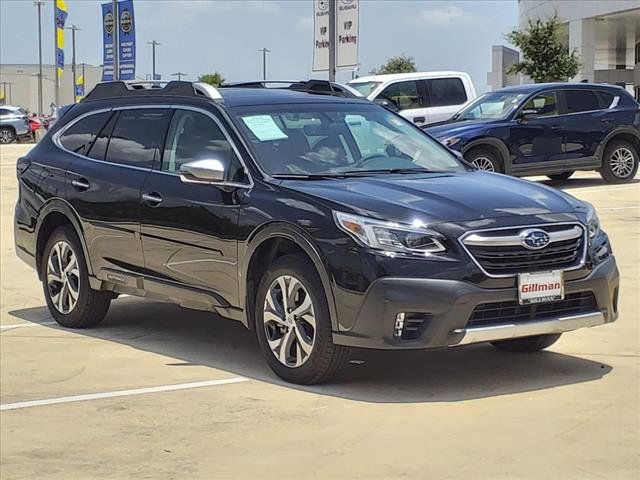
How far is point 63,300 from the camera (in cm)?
822

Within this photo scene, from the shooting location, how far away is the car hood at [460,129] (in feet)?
53.3

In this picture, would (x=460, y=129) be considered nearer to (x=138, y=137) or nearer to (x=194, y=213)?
(x=138, y=137)

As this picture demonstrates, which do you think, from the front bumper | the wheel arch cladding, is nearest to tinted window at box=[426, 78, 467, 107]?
the wheel arch cladding

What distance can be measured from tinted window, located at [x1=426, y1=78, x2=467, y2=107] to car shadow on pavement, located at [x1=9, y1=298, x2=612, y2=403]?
12.7 m

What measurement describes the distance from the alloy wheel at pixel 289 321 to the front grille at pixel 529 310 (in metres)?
0.92

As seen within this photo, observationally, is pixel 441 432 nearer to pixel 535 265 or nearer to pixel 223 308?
pixel 535 265

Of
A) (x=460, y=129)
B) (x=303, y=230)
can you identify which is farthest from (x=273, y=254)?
(x=460, y=129)

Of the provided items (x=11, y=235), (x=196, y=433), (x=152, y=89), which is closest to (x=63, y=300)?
(x=152, y=89)

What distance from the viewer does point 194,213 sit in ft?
22.5

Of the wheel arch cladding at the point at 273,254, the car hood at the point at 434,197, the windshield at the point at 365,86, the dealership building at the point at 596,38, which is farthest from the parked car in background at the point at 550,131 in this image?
the dealership building at the point at 596,38

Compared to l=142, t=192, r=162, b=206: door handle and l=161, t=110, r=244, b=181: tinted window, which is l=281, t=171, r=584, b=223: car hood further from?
l=142, t=192, r=162, b=206: door handle

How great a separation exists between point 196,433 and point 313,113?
2.61 meters

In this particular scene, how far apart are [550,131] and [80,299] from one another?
10.5m

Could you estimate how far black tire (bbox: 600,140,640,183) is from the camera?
57.8 ft
